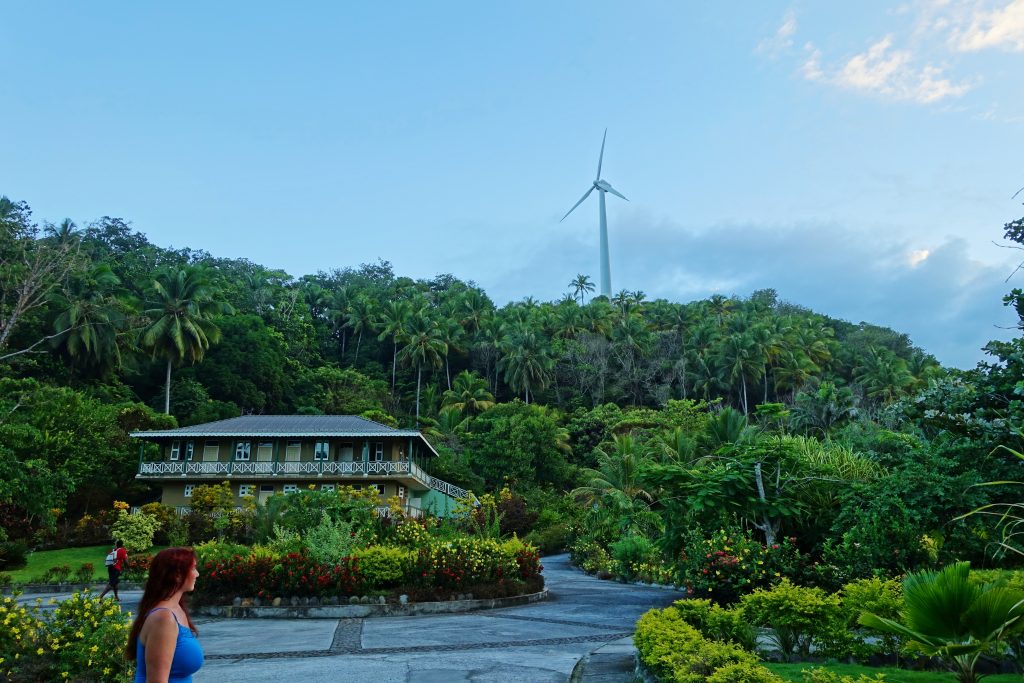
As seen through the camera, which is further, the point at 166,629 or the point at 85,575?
the point at 85,575

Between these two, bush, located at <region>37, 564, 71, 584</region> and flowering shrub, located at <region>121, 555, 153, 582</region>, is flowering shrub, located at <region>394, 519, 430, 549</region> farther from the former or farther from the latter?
bush, located at <region>37, 564, 71, 584</region>

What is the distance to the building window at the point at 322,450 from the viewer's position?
3872cm

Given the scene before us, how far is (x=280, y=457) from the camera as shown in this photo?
128 feet

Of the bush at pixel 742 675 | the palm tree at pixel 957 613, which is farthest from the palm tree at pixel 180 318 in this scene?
the palm tree at pixel 957 613

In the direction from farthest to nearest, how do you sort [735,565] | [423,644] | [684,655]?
[735,565]
[423,644]
[684,655]

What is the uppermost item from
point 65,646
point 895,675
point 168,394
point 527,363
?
point 527,363

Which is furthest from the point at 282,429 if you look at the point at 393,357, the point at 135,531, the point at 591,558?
the point at 393,357

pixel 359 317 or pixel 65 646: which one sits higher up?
pixel 359 317

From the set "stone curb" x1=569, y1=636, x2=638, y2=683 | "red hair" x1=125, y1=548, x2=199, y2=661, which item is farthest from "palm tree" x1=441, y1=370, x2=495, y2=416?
"red hair" x1=125, y1=548, x2=199, y2=661

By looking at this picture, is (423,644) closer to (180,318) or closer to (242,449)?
(242,449)

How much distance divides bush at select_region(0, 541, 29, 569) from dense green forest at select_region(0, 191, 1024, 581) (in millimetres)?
1788

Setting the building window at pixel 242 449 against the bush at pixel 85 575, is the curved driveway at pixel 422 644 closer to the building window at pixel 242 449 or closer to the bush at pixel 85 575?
the bush at pixel 85 575

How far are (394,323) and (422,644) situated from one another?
57.0 meters

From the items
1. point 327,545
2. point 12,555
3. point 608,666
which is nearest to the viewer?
point 608,666
